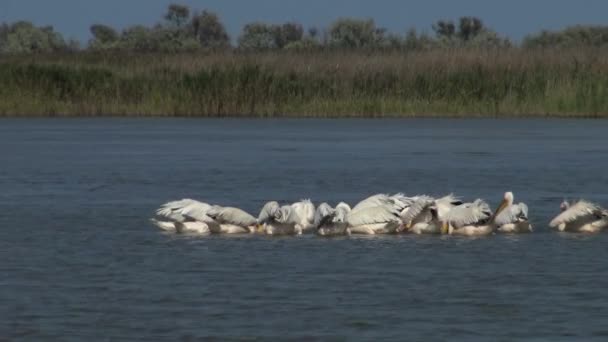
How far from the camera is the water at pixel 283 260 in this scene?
8555mm

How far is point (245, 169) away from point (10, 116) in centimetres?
1636

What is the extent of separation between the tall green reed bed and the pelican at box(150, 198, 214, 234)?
66.8ft

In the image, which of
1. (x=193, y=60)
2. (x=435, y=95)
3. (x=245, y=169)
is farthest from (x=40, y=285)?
(x=193, y=60)

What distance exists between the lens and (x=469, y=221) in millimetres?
12609

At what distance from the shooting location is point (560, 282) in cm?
995

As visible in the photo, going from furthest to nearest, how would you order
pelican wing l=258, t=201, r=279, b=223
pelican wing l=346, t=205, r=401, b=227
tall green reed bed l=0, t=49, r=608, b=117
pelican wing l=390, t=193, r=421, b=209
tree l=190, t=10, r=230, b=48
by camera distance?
tree l=190, t=10, r=230, b=48 < tall green reed bed l=0, t=49, r=608, b=117 < pelican wing l=390, t=193, r=421, b=209 < pelican wing l=346, t=205, r=401, b=227 < pelican wing l=258, t=201, r=279, b=223

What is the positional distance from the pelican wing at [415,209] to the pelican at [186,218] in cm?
147

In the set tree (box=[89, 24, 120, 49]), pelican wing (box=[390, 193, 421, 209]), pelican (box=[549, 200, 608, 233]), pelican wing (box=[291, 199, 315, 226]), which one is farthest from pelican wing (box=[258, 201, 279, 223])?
tree (box=[89, 24, 120, 49])

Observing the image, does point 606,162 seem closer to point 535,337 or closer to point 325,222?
point 325,222

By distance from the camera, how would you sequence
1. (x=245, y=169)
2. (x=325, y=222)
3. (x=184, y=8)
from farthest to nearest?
(x=184, y=8) → (x=245, y=169) → (x=325, y=222)

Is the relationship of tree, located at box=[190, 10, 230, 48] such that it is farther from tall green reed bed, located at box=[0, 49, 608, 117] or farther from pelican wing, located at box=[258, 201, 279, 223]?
pelican wing, located at box=[258, 201, 279, 223]

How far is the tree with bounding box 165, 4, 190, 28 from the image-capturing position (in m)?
86.3

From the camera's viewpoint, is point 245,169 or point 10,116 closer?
point 245,169

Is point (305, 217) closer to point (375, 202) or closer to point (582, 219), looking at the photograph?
point (375, 202)
